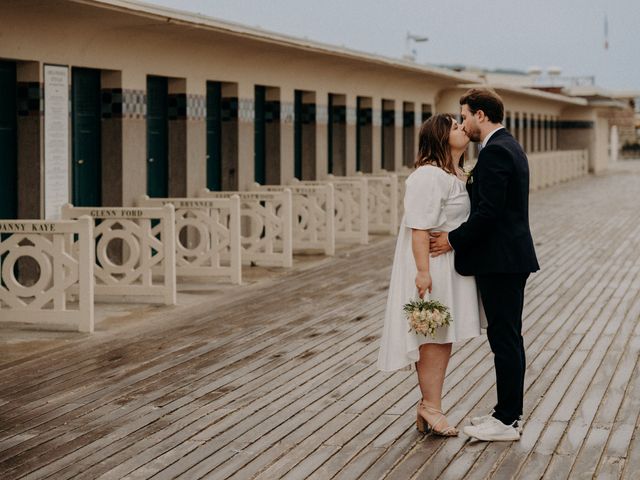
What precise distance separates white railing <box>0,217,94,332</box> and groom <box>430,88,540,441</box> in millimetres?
4009

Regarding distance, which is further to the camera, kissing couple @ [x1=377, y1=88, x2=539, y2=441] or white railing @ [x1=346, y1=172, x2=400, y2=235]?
white railing @ [x1=346, y1=172, x2=400, y2=235]

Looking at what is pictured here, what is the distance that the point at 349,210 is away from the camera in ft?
58.0

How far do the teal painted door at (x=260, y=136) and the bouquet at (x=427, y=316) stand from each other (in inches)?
497

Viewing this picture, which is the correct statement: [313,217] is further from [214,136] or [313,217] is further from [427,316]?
[427,316]

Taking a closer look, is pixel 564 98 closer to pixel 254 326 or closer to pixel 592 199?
pixel 592 199

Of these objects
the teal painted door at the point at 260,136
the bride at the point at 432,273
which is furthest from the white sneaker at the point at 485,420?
the teal painted door at the point at 260,136

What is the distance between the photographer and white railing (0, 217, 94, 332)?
31.0 ft

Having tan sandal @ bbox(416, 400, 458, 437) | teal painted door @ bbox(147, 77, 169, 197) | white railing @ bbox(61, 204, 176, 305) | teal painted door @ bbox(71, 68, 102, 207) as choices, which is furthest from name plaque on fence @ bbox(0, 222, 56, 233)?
teal painted door @ bbox(147, 77, 169, 197)

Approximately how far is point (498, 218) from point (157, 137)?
9.74m

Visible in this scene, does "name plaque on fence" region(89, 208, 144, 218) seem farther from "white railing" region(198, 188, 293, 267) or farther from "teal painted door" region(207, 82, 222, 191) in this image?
"teal painted door" region(207, 82, 222, 191)

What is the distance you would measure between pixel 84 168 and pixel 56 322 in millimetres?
3992

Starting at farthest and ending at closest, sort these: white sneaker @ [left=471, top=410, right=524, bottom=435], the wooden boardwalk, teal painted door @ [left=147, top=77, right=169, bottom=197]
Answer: teal painted door @ [left=147, top=77, right=169, bottom=197]
white sneaker @ [left=471, top=410, right=524, bottom=435]
the wooden boardwalk

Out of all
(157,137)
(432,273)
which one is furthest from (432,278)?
(157,137)

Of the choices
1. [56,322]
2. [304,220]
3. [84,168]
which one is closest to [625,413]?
[56,322]
